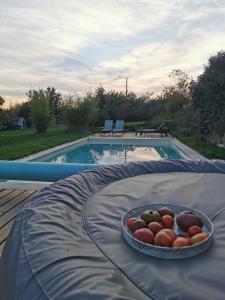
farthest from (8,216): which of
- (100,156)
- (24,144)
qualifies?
(24,144)

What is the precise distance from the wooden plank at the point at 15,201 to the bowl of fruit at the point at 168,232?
2353mm

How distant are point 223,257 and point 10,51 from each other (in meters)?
10.0

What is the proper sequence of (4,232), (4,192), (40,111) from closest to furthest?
(4,232) → (4,192) → (40,111)

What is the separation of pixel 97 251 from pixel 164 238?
0.33 m

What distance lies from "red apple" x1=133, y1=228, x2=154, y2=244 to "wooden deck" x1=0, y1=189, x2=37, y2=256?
171cm

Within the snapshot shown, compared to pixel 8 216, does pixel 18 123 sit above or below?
above

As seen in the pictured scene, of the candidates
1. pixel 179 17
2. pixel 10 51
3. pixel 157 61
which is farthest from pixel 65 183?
pixel 157 61

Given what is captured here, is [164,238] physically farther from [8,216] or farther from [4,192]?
[4,192]

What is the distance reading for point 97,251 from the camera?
5.19 feet

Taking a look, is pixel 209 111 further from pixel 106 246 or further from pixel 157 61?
pixel 106 246

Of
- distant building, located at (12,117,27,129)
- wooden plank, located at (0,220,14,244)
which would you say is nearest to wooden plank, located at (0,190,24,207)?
wooden plank, located at (0,220,14,244)

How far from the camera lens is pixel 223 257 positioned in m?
1.52

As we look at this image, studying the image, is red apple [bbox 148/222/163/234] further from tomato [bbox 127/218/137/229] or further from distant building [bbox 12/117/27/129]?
distant building [bbox 12/117/27/129]

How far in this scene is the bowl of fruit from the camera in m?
1.52
